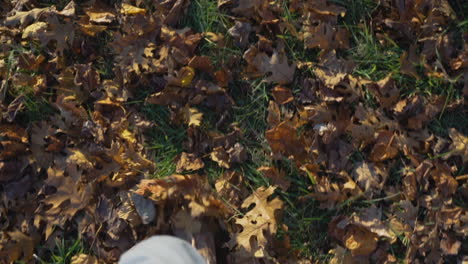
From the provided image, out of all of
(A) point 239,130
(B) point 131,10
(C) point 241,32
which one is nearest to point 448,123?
(A) point 239,130

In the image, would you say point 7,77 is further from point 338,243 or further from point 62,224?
Answer: point 338,243

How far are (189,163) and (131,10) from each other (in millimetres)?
1041

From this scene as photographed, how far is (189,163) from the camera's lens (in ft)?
8.93

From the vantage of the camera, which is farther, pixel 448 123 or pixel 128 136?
pixel 128 136

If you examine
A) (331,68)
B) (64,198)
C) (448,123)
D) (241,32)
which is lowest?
(64,198)

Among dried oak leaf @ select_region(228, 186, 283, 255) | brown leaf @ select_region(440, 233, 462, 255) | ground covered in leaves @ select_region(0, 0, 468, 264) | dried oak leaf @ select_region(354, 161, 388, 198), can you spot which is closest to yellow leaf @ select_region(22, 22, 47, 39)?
ground covered in leaves @ select_region(0, 0, 468, 264)

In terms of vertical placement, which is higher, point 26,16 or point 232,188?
point 26,16

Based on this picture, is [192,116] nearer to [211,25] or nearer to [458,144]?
[211,25]

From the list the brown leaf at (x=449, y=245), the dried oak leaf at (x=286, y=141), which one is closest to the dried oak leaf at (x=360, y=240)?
the brown leaf at (x=449, y=245)

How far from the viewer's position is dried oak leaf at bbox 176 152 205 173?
8.87ft

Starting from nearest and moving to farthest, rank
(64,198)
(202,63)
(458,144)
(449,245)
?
(449,245) → (458,144) → (64,198) → (202,63)

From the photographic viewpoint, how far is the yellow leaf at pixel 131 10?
287 cm

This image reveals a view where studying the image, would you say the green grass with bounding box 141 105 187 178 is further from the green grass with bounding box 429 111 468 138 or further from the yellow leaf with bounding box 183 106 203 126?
the green grass with bounding box 429 111 468 138

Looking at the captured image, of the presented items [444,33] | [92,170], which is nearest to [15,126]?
[92,170]
